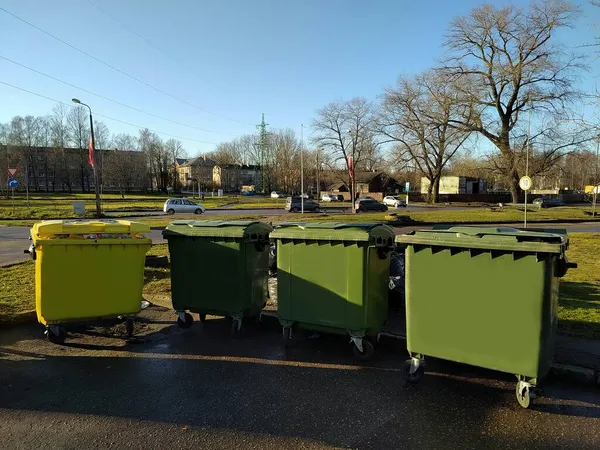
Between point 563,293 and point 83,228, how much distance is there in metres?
7.09

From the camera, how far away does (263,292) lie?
18.3ft

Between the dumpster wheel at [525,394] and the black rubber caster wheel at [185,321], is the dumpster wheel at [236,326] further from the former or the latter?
the dumpster wheel at [525,394]

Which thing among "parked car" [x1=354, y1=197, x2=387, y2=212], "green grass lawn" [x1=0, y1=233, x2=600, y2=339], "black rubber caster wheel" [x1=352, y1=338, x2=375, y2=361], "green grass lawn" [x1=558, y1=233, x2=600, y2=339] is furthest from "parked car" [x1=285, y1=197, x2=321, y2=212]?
"black rubber caster wheel" [x1=352, y1=338, x2=375, y2=361]

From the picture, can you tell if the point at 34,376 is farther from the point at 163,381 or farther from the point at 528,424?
the point at 528,424

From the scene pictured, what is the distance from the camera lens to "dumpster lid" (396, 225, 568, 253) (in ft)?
11.2

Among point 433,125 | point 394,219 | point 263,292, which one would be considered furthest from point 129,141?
point 263,292

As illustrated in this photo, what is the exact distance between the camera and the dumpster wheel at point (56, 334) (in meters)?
4.88

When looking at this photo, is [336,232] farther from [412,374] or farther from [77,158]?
[77,158]

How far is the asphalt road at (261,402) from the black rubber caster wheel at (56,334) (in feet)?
0.33

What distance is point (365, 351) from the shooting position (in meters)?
4.45

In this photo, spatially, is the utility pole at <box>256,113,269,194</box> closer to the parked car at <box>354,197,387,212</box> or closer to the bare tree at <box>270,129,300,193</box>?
the bare tree at <box>270,129,300,193</box>

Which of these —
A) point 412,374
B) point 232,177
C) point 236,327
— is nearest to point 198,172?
point 232,177

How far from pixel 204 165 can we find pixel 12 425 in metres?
110

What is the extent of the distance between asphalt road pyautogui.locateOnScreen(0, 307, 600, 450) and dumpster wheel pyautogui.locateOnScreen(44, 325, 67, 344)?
0.10m
